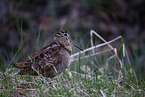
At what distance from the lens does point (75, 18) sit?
734cm

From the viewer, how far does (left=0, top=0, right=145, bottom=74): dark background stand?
721 cm

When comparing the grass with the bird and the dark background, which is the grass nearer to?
the bird

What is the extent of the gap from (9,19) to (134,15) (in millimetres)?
4049

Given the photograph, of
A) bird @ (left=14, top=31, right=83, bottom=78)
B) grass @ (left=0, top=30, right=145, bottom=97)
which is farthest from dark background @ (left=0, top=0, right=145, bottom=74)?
grass @ (left=0, top=30, right=145, bottom=97)

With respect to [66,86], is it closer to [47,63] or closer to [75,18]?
[47,63]

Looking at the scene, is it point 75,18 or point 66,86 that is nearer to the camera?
point 66,86

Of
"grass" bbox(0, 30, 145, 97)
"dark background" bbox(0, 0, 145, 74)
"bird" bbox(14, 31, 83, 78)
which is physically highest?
"dark background" bbox(0, 0, 145, 74)

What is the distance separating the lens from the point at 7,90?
296cm

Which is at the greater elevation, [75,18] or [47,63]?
[75,18]

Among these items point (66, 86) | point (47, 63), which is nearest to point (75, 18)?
point (47, 63)

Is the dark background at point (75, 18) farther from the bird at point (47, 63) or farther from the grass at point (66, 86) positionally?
the grass at point (66, 86)

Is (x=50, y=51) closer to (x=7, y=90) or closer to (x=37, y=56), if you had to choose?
(x=37, y=56)

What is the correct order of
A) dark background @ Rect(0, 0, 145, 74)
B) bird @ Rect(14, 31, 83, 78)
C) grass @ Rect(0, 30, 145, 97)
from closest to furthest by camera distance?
grass @ Rect(0, 30, 145, 97) → bird @ Rect(14, 31, 83, 78) → dark background @ Rect(0, 0, 145, 74)

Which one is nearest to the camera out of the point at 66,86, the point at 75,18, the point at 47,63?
the point at 66,86
